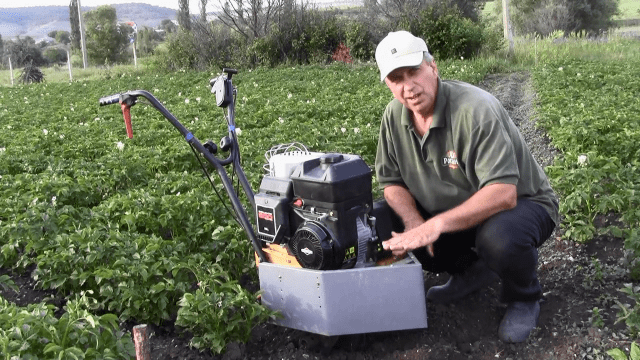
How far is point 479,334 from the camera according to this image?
3.47 meters

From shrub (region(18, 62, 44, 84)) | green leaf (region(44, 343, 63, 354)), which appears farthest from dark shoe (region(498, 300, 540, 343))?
shrub (region(18, 62, 44, 84))

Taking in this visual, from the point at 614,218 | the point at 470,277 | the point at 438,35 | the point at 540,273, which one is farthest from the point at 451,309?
the point at 438,35

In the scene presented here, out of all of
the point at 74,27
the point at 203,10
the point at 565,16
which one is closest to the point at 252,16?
the point at 203,10

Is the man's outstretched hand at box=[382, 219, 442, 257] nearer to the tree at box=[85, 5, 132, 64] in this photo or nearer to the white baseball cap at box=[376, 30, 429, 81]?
the white baseball cap at box=[376, 30, 429, 81]

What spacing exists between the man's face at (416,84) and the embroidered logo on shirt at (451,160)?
0.25 metres

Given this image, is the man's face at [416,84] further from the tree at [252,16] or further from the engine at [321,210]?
the tree at [252,16]

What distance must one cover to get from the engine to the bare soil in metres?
0.46

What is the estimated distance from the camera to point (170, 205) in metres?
4.46

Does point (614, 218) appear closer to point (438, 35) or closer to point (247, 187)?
point (247, 187)

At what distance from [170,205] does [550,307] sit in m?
2.46

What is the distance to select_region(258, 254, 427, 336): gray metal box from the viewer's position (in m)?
2.93

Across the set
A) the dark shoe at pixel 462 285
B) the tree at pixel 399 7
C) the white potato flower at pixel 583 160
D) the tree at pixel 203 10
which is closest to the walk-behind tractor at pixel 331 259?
the dark shoe at pixel 462 285

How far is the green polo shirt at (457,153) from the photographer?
10.2ft

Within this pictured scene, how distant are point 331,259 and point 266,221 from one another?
0.43 m
